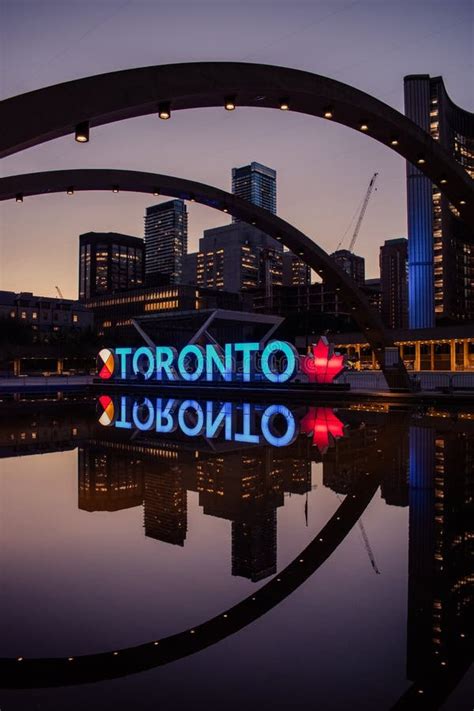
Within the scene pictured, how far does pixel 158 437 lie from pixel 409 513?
31.7ft

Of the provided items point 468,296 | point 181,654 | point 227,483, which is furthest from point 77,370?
point 468,296

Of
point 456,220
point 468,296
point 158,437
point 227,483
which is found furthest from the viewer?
point 468,296

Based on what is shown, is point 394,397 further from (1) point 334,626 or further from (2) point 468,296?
(2) point 468,296

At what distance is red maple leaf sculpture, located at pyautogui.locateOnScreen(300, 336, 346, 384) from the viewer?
3464 centimetres

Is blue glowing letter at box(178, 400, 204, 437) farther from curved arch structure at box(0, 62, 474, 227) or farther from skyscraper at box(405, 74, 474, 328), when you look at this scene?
skyscraper at box(405, 74, 474, 328)

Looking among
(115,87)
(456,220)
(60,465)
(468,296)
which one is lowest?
(60,465)

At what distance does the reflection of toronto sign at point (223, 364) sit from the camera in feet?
115

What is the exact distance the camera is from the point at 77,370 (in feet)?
300

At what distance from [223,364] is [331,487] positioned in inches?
1139

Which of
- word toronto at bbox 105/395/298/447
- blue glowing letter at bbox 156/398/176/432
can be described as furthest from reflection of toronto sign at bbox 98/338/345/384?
blue glowing letter at bbox 156/398/176/432

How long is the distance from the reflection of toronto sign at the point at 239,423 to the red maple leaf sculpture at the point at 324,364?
7.85 metres

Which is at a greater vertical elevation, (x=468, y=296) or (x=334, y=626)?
(x=468, y=296)

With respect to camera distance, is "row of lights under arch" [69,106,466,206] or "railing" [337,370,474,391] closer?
"row of lights under arch" [69,106,466,206]

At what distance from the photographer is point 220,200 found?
2039 centimetres
